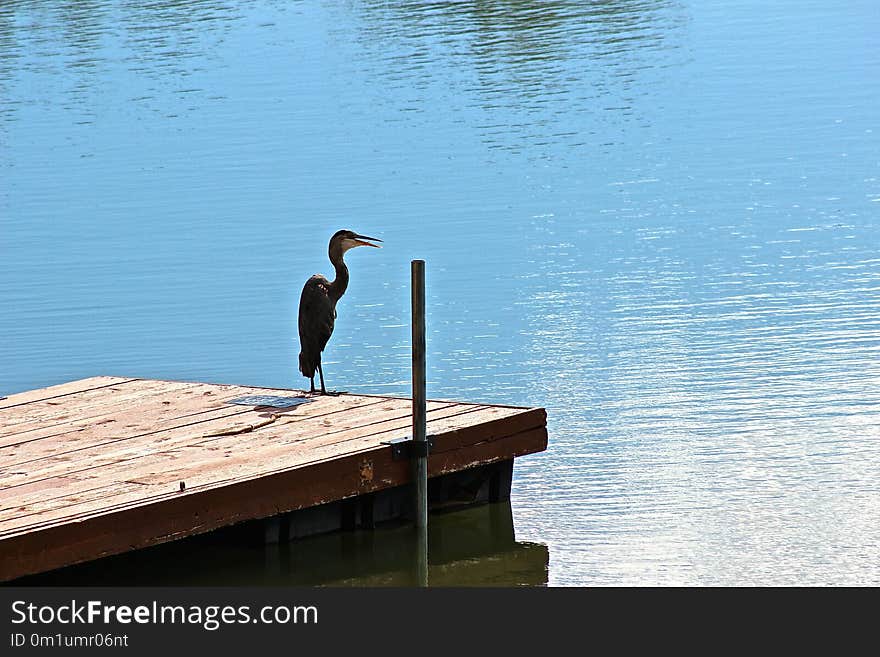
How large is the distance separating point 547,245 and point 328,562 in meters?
8.96

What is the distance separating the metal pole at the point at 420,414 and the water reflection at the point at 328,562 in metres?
0.06

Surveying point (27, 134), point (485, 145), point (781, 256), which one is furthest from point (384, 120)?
point (781, 256)

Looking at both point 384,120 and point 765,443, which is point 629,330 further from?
point 384,120

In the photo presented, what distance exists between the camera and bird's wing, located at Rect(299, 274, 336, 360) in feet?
35.8

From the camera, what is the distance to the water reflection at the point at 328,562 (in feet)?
30.3

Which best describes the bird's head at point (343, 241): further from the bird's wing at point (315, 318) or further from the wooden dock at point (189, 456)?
the wooden dock at point (189, 456)

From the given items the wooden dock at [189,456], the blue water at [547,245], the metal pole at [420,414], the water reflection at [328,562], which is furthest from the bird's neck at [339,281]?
the water reflection at [328,562]

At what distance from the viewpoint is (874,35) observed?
117ft

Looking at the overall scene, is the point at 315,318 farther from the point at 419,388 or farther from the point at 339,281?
the point at 419,388

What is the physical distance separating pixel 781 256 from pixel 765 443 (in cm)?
600

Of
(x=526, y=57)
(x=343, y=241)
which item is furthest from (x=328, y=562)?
(x=526, y=57)

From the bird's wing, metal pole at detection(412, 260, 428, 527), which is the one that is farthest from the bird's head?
metal pole at detection(412, 260, 428, 527)

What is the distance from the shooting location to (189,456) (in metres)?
9.31

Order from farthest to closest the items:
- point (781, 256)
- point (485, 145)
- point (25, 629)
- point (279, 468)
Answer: point (485, 145), point (781, 256), point (279, 468), point (25, 629)
